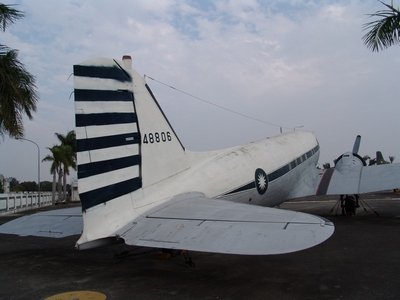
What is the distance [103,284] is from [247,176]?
4.43 metres

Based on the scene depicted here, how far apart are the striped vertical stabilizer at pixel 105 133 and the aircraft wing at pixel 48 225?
148 cm

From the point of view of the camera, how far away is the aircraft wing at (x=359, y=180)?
51.1 feet

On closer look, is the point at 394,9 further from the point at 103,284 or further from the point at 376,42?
the point at 103,284

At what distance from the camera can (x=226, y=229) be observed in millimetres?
6016

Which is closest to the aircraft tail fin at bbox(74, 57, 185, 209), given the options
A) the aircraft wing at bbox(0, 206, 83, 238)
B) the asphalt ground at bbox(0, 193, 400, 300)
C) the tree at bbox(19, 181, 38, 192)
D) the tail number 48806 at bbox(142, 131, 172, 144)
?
the tail number 48806 at bbox(142, 131, 172, 144)

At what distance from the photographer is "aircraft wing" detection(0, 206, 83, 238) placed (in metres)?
8.51

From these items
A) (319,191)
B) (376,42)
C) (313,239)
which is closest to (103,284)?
(313,239)

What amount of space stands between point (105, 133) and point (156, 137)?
46.4 inches

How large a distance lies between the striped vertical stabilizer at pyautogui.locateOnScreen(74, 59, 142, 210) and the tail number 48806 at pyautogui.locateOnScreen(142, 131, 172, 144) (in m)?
0.19

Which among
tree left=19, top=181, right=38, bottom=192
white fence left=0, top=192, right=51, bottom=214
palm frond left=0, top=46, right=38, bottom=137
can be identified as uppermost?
palm frond left=0, top=46, right=38, bottom=137

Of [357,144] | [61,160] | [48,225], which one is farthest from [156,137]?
[61,160]

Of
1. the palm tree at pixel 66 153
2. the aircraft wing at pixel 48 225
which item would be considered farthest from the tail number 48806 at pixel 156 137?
the palm tree at pixel 66 153

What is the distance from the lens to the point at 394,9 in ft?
43.3

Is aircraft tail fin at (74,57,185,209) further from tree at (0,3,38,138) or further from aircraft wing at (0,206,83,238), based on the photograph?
tree at (0,3,38,138)
